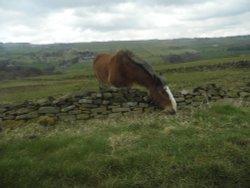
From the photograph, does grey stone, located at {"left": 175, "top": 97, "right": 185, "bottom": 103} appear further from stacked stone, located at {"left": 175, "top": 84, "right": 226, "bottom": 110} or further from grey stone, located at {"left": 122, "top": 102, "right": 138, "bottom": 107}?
grey stone, located at {"left": 122, "top": 102, "right": 138, "bottom": 107}

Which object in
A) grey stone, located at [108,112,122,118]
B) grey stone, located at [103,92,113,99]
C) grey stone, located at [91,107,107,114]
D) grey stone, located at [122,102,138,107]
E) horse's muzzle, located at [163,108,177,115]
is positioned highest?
grey stone, located at [103,92,113,99]

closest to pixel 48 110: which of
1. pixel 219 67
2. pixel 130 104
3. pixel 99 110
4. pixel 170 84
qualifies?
pixel 99 110

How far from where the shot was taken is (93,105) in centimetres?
1130

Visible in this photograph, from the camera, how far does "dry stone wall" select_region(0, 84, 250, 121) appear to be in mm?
10844

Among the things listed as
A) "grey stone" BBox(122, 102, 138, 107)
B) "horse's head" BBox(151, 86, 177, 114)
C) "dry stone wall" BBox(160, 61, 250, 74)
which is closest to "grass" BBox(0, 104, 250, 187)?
"horse's head" BBox(151, 86, 177, 114)

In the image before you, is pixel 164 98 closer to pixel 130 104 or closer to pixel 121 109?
pixel 130 104

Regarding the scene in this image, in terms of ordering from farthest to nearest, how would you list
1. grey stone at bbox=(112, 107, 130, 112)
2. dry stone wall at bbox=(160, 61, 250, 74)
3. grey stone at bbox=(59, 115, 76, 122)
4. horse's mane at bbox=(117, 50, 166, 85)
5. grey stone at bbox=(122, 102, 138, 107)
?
dry stone wall at bbox=(160, 61, 250, 74) < horse's mane at bbox=(117, 50, 166, 85) < grey stone at bbox=(122, 102, 138, 107) < grey stone at bbox=(112, 107, 130, 112) < grey stone at bbox=(59, 115, 76, 122)

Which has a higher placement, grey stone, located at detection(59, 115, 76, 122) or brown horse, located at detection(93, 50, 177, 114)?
brown horse, located at detection(93, 50, 177, 114)

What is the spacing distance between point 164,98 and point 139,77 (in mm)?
1400

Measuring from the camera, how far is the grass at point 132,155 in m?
6.60

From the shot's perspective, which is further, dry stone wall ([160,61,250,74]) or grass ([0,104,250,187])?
dry stone wall ([160,61,250,74])

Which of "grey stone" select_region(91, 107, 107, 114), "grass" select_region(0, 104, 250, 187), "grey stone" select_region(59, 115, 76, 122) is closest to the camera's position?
"grass" select_region(0, 104, 250, 187)

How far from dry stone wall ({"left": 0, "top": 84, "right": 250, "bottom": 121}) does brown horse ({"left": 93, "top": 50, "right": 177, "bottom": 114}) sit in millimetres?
385

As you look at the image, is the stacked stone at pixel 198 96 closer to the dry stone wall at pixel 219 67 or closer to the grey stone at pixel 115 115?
the grey stone at pixel 115 115
